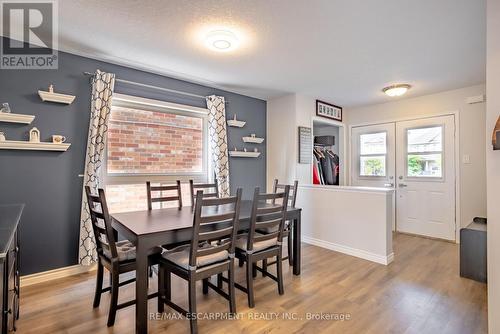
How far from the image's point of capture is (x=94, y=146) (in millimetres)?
2865

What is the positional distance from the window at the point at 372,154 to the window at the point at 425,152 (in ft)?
1.35

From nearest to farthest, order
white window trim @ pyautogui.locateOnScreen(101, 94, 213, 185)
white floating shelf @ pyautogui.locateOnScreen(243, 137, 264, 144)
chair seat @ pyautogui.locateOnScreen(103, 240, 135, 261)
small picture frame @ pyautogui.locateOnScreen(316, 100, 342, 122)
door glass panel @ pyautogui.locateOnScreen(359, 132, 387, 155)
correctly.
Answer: chair seat @ pyautogui.locateOnScreen(103, 240, 135, 261), white window trim @ pyautogui.locateOnScreen(101, 94, 213, 185), white floating shelf @ pyautogui.locateOnScreen(243, 137, 264, 144), small picture frame @ pyautogui.locateOnScreen(316, 100, 342, 122), door glass panel @ pyautogui.locateOnScreen(359, 132, 387, 155)

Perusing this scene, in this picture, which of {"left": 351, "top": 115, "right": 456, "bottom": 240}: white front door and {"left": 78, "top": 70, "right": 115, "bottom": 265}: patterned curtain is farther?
{"left": 351, "top": 115, "right": 456, "bottom": 240}: white front door

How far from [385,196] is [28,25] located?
4.01 m

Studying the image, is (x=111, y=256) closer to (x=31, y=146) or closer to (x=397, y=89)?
(x=31, y=146)

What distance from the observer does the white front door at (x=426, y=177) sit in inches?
163

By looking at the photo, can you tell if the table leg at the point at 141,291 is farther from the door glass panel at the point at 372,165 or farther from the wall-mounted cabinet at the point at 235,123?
the door glass panel at the point at 372,165

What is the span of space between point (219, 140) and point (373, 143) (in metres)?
2.96

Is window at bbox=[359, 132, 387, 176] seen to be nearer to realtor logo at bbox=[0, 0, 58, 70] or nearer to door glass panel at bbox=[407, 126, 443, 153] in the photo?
door glass panel at bbox=[407, 126, 443, 153]

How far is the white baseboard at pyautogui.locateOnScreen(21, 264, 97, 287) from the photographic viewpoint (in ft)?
8.57

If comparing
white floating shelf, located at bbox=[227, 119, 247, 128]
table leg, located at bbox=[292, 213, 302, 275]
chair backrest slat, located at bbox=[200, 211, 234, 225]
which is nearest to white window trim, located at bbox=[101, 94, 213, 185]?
white floating shelf, located at bbox=[227, 119, 247, 128]

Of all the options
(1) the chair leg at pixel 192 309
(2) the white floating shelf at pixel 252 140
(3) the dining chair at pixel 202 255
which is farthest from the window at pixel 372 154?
(1) the chair leg at pixel 192 309

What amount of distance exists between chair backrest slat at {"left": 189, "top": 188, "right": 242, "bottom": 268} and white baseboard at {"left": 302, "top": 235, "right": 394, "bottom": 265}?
208 cm

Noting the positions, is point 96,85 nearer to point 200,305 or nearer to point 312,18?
point 312,18
